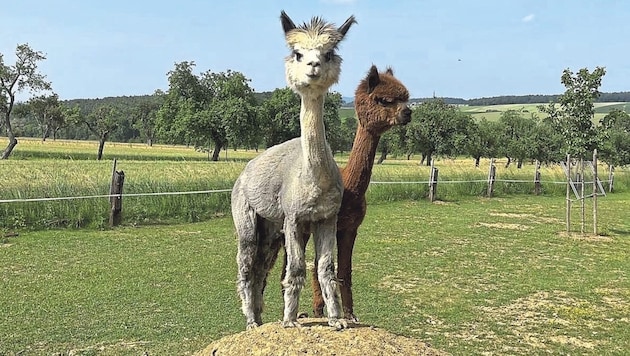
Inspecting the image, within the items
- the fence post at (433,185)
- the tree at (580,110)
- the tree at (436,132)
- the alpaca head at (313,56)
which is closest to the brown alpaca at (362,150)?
the alpaca head at (313,56)

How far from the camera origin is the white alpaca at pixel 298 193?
373 centimetres

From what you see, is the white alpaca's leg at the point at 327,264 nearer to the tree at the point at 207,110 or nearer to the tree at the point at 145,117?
the tree at the point at 207,110

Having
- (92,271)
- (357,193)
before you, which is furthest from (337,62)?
(92,271)

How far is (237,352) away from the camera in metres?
4.17

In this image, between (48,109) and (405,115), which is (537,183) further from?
(48,109)

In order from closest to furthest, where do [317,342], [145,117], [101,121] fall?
[317,342], [101,121], [145,117]

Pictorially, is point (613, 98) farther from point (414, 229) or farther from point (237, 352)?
point (237, 352)

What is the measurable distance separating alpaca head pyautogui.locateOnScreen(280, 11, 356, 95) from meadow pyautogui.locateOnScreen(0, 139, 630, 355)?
4.25 m

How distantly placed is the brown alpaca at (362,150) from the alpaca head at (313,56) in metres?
1.63

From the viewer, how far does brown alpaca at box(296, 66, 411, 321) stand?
5.15 meters

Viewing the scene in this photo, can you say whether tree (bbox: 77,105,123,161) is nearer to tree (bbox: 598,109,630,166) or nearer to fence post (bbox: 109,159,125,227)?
fence post (bbox: 109,159,125,227)

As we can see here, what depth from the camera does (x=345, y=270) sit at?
16.9ft

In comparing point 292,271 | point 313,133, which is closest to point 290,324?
point 292,271

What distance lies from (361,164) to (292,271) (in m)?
1.75
